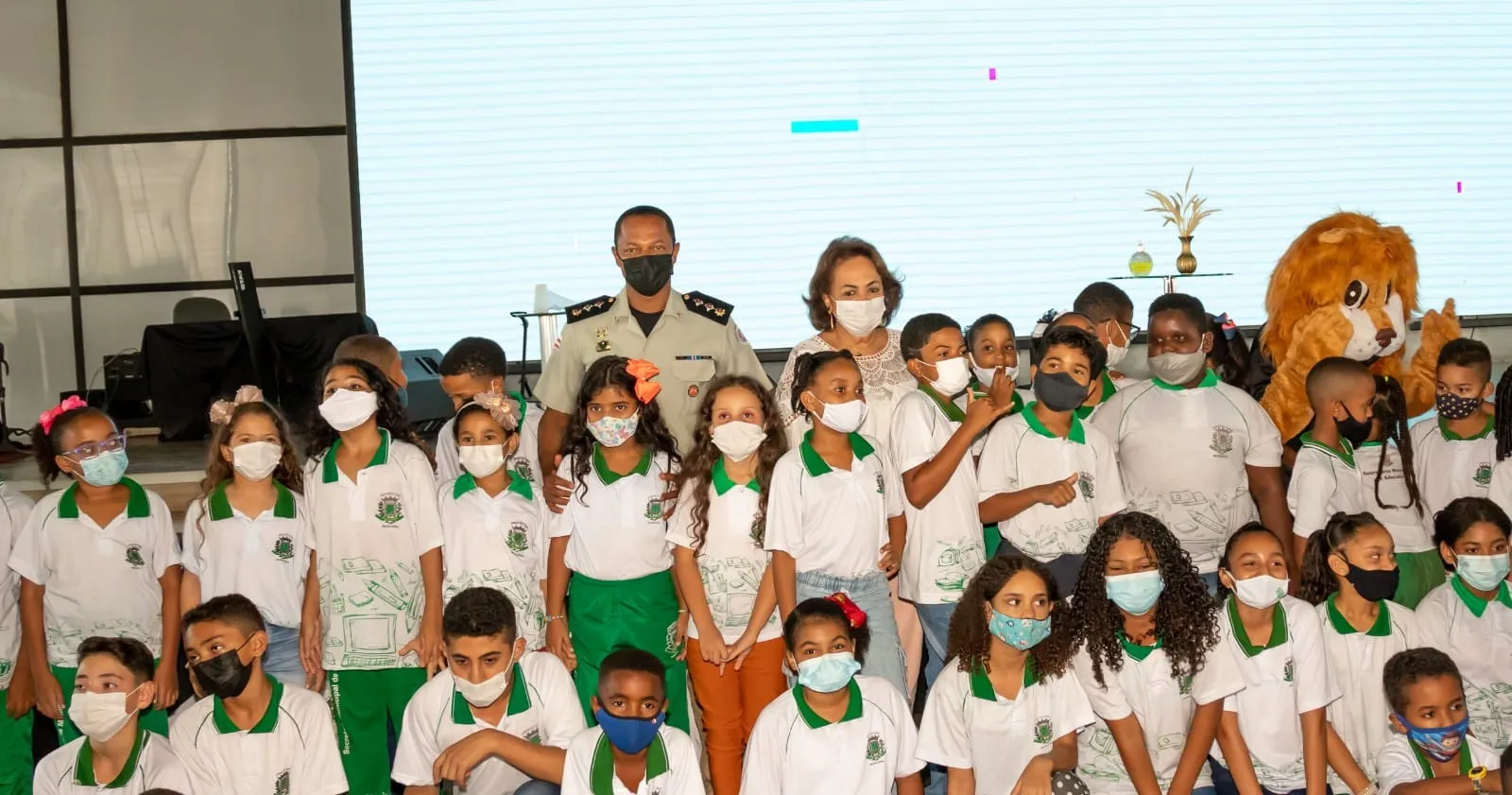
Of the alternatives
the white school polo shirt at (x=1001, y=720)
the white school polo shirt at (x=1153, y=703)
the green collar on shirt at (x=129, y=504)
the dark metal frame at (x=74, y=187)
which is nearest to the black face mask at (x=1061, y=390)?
the white school polo shirt at (x=1153, y=703)

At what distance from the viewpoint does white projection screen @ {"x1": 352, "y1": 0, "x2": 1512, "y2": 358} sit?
25.6 feet

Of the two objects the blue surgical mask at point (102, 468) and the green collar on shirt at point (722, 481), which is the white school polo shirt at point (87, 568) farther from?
the green collar on shirt at point (722, 481)

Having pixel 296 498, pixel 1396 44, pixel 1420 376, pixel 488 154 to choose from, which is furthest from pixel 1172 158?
pixel 296 498

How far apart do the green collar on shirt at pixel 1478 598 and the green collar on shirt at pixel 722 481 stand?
189cm

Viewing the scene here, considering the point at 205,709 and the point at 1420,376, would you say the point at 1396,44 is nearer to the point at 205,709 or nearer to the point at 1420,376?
the point at 1420,376

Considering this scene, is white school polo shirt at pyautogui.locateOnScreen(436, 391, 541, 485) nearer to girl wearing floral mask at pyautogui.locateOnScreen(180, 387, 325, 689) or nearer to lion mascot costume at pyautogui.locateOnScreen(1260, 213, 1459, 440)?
girl wearing floral mask at pyautogui.locateOnScreen(180, 387, 325, 689)

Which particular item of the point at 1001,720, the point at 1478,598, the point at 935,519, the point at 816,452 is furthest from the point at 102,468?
the point at 1478,598

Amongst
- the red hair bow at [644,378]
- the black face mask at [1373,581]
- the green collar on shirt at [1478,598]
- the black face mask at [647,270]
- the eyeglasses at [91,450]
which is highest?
the black face mask at [647,270]

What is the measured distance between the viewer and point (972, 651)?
334 cm

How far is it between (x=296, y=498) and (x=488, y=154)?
4.45m

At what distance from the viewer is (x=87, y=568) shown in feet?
12.8

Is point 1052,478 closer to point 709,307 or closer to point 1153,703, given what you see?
point 1153,703

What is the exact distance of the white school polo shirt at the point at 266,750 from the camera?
3.35m

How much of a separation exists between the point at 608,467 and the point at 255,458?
97cm
